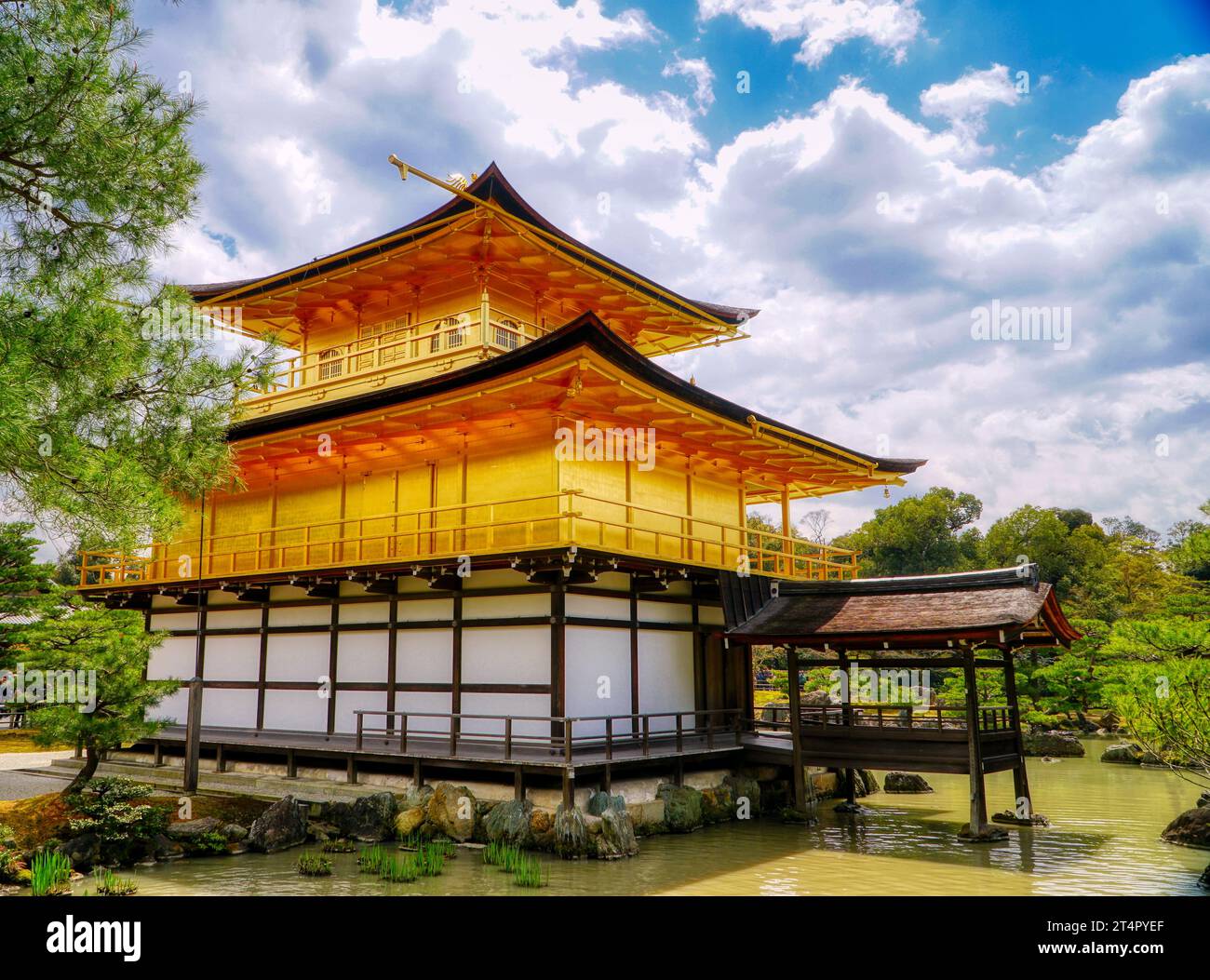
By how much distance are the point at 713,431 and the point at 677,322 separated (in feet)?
21.0

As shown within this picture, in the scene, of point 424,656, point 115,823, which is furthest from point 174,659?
point 115,823

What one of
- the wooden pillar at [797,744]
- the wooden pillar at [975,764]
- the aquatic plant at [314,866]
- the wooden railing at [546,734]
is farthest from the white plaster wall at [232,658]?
the wooden pillar at [975,764]

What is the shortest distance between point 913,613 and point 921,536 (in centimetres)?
4364

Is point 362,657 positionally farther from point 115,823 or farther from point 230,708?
point 115,823

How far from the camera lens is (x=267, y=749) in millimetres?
18031

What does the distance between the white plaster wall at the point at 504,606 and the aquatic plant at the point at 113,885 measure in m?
7.02

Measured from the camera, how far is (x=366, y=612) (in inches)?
744

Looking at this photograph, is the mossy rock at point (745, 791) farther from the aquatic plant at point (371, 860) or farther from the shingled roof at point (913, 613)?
the aquatic plant at point (371, 860)

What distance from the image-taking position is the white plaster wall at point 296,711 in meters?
19.3

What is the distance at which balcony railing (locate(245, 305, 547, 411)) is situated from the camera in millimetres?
19484

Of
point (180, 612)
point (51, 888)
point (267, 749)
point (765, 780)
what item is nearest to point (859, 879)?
point (765, 780)

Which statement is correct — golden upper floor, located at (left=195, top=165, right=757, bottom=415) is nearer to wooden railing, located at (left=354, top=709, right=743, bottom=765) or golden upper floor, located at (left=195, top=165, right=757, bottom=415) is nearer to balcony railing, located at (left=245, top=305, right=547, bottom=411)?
balcony railing, located at (left=245, top=305, right=547, bottom=411)

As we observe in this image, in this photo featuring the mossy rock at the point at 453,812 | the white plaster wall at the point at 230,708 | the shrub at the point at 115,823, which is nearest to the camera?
the shrub at the point at 115,823
